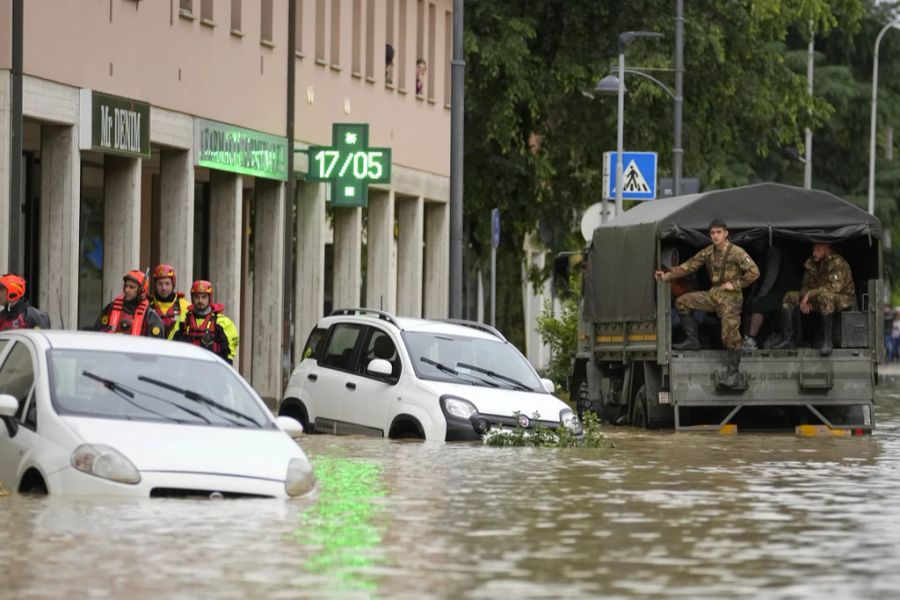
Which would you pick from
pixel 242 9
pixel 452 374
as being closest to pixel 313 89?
pixel 242 9

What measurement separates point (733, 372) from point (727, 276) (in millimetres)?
1083

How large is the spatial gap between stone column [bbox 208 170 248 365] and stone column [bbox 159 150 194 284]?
2.48m

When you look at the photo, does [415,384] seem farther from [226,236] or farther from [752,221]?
[226,236]

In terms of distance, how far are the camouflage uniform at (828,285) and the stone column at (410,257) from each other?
19.5m

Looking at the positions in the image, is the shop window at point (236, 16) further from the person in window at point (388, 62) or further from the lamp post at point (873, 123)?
the lamp post at point (873, 123)

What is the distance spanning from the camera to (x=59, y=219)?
31391mm

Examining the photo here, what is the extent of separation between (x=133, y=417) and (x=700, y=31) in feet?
128

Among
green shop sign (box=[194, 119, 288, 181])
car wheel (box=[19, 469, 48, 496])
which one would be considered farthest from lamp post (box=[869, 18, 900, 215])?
car wheel (box=[19, 469, 48, 496])

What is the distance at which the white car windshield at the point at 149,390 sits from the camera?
629 inches

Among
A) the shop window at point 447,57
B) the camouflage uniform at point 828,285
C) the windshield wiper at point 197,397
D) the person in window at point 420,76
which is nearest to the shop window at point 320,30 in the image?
the person in window at point 420,76

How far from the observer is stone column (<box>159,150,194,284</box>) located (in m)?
36.3

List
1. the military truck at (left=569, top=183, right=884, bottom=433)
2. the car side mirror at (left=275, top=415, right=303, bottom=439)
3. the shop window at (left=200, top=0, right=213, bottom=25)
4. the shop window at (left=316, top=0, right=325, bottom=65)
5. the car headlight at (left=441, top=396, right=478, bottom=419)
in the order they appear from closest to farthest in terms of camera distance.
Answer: the car side mirror at (left=275, top=415, right=303, bottom=439) < the car headlight at (left=441, top=396, right=478, bottom=419) < the military truck at (left=569, top=183, right=884, bottom=433) < the shop window at (left=200, top=0, right=213, bottom=25) < the shop window at (left=316, top=0, right=325, bottom=65)

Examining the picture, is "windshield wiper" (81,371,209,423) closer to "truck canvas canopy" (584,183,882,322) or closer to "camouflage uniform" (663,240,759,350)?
"camouflage uniform" (663,240,759,350)

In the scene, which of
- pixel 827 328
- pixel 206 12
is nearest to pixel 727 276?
pixel 827 328
